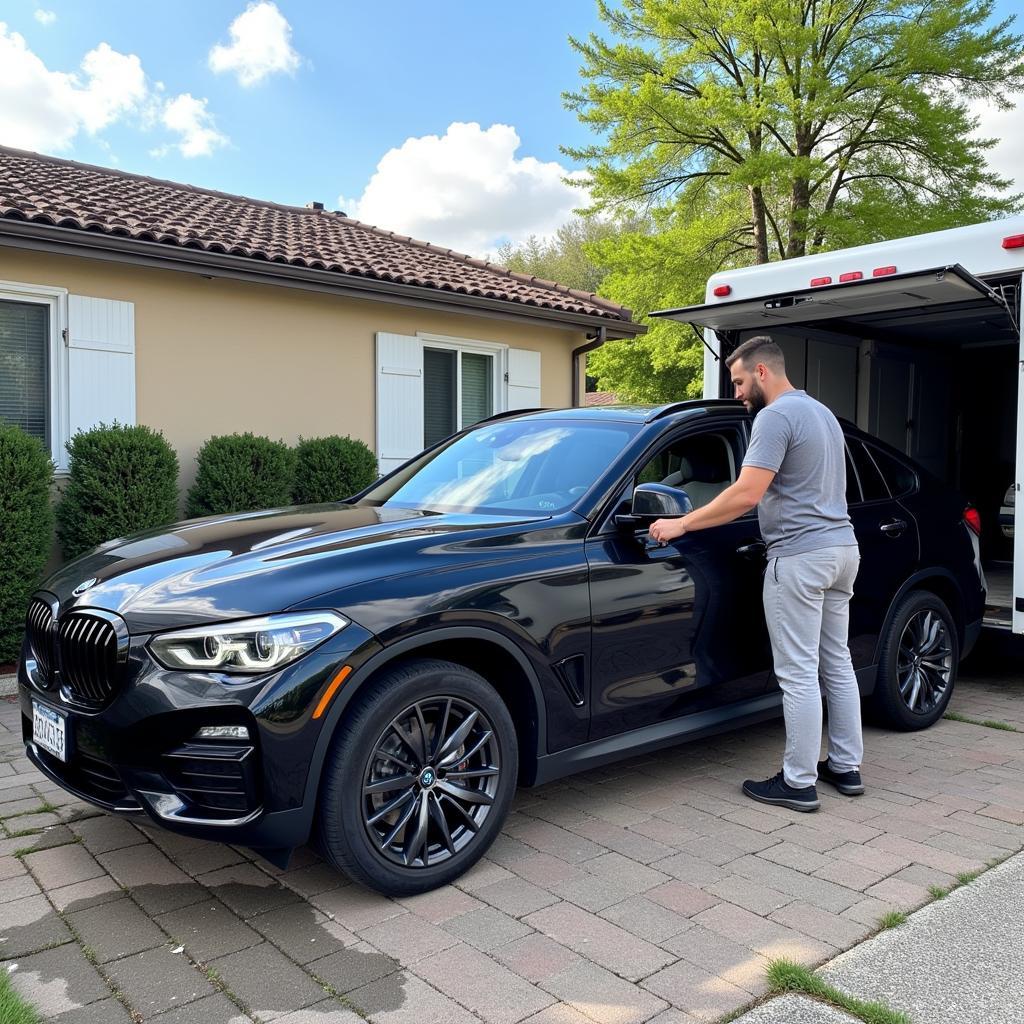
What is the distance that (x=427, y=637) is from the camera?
3.08 meters

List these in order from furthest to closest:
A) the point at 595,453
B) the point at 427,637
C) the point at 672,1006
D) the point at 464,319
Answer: the point at 464,319 → the point at 595,453 → the point at 427,637 → the point at 672,1006

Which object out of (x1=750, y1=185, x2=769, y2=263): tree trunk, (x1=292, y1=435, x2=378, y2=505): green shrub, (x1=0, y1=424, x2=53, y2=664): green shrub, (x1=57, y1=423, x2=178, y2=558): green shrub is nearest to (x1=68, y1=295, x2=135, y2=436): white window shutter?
(x1=57, y1=423, x2=178, y2=558): green shrub

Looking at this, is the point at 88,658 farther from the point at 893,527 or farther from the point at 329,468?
the point at 329,468

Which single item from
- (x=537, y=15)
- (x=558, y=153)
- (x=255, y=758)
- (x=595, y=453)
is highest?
(x=537, y=15)

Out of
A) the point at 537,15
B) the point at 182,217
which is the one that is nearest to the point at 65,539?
the point at 182,217

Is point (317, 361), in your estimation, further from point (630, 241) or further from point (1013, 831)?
point (630, 241)

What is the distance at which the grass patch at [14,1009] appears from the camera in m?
2.36

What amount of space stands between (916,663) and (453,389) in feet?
22.4

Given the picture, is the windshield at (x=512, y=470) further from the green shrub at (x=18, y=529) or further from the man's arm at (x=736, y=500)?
the green shrub at (x=18, y=529)

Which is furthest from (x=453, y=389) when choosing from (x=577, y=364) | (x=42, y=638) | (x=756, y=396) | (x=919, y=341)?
(x=42, y=638)

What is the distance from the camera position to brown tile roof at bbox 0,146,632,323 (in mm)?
8078

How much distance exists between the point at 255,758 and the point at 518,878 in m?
1.10

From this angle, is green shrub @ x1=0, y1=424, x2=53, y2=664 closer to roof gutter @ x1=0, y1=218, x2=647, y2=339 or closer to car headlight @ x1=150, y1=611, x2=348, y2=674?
roof gutter @ x1=0, y1=218, x2=647, y2=339

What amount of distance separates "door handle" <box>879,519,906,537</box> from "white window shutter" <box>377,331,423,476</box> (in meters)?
6.07
